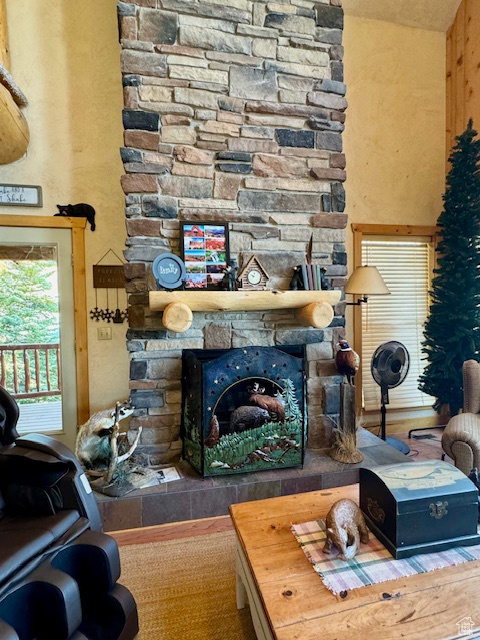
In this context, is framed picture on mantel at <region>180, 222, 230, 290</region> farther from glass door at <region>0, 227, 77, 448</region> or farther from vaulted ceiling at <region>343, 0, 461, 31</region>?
vaulted ceiling at <region>343, 0, 461, 31</region>

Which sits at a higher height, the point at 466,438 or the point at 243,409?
the point at 243,409

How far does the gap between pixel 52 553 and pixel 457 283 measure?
3419mm

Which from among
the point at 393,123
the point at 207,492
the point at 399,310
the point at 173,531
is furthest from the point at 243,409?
the point at 393,123

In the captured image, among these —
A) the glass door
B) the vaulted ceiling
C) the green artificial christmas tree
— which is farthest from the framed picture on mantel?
the vaulted ceiling

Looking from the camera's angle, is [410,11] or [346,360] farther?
[410,11]

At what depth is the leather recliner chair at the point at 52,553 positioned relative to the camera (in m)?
1.17

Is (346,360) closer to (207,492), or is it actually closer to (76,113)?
(207,492)

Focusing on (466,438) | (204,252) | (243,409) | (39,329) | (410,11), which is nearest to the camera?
(466,438)

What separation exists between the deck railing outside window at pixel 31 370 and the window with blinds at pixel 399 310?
2.81m

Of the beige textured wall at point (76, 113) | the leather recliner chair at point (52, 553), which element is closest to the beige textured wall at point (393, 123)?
the beige textured wall at point (76, 113)

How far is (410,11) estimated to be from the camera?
11.6 feet

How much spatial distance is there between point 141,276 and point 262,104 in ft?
4.69

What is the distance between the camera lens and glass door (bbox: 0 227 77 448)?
298 cm

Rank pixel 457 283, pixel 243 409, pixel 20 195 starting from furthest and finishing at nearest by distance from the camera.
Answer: pixel 457 283 → pixel 20 195 → pixel 243 409
